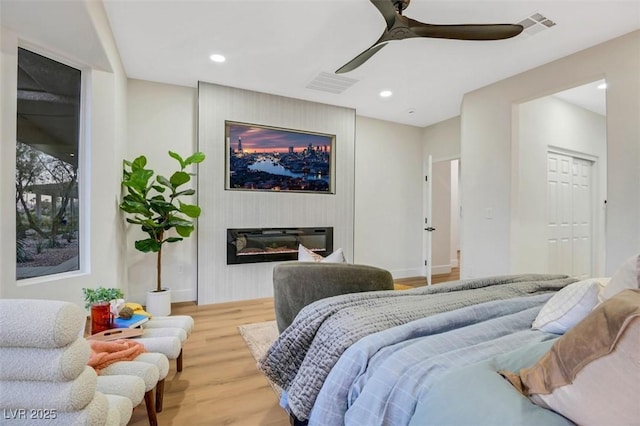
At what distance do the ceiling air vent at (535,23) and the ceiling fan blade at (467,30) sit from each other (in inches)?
22.8

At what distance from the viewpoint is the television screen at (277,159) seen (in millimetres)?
4012

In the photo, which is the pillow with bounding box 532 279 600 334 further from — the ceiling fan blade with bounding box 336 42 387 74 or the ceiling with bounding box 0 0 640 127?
the ceiling with bounding box 0 0 640 127

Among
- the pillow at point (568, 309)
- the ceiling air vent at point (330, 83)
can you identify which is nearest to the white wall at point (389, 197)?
the ceiling air vent at point (330, 83)

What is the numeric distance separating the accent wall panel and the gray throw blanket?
103 inches

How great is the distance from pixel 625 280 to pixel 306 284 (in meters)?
1.53

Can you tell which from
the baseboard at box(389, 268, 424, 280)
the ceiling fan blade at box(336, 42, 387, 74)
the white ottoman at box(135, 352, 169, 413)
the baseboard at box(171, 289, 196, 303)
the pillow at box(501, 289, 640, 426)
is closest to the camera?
the pillow at box(501, 289, 640, 426)

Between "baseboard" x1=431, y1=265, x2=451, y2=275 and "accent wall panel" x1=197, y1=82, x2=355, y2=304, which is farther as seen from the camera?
"baseboard" x1=431, y1=265, x2=451, y2=275

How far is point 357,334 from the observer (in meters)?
1.15

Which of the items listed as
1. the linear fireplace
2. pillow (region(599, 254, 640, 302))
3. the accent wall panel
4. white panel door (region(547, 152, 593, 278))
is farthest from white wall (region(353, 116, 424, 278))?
pillow (region(599, 254, 640, 302))

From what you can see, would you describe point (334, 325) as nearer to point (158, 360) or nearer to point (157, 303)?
point (158, 360)

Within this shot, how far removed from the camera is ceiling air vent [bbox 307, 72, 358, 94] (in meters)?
3.53

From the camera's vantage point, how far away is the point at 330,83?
12.2 feet

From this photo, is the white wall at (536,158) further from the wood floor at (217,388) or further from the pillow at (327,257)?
the wood floor at (217,388)

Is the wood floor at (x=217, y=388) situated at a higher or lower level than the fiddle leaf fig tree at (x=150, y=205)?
lower
